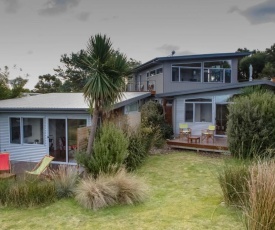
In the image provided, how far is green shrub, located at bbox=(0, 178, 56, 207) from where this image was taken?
299 inches

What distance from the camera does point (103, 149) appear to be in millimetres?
9555

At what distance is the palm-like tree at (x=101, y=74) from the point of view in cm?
1021

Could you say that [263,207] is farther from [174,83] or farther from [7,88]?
[7,88]

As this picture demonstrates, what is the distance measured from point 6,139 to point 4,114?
1269mm

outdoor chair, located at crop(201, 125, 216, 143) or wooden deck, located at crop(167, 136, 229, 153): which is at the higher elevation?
outdoor chair, located at crop(201, 125, 216, 143)

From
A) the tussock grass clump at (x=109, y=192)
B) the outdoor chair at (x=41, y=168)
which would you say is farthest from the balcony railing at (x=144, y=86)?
the tussock grass clump at (x=109, y=192)

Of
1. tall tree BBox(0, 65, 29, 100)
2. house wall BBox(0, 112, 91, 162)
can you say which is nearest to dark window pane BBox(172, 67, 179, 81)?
house wall BBox(0, 112, 91, 162)

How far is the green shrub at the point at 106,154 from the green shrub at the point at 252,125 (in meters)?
5.41

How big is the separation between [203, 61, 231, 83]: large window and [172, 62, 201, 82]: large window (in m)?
0.61

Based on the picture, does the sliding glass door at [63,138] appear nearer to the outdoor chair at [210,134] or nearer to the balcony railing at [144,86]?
the outdoor chair at [210,134]

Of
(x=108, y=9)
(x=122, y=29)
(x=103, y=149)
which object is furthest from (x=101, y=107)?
(x=122, y=29)

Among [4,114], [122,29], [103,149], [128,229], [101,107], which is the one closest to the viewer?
[128,229]

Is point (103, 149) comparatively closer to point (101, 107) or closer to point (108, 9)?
point (101, 107)

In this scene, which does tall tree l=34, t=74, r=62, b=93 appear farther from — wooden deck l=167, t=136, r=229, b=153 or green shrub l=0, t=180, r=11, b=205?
green shrub l=0, t=180, r=11, b=205
